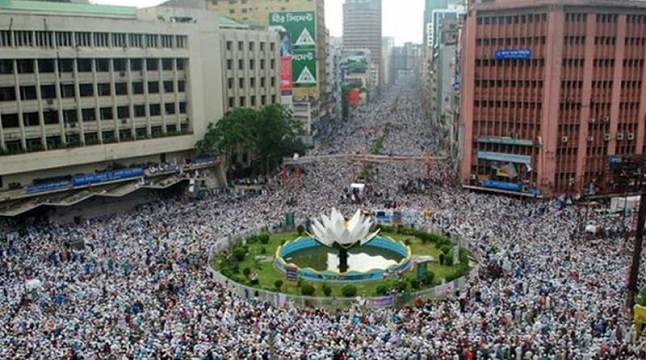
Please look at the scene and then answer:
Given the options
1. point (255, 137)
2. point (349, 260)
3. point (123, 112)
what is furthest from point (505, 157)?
point (123, 112)

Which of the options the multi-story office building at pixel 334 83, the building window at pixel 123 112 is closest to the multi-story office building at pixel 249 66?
the building window at pixel 123 112

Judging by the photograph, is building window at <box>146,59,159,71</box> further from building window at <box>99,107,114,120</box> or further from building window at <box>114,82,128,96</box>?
building window at <box>99,107,114,120</box>

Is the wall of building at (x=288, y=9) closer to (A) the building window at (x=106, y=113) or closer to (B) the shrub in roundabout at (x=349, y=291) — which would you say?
(A) the building window at (x=106, y=113)

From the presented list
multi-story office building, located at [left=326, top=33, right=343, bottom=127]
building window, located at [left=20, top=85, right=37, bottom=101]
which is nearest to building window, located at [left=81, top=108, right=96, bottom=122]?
building window, located at [left=20, top=85, right=37, bottom=101]

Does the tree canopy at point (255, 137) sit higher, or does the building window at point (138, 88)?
the building window at point (138, 88)

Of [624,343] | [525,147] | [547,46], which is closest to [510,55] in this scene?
[547,46]
